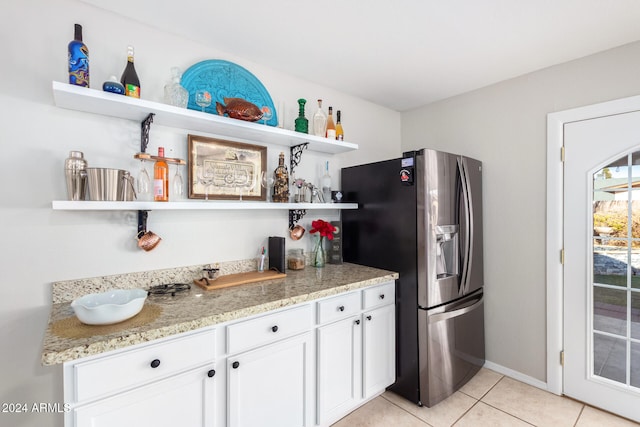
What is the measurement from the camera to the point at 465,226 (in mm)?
2301

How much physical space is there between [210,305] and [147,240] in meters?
0.55

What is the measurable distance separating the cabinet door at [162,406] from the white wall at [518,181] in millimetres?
2314

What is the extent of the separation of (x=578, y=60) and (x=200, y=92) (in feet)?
8.42

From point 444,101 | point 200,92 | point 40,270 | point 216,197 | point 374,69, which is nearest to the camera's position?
point 40,270

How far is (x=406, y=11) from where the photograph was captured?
5.23ft

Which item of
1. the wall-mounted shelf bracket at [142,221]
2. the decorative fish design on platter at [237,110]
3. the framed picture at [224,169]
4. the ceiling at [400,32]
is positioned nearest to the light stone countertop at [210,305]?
the wall-mounted shelf bracket at [142,221]

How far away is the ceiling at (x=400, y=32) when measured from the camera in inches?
61.3

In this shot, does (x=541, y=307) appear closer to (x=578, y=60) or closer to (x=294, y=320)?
(x=578, y=60)

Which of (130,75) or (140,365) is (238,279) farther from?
(130,75)

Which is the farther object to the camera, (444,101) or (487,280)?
(444,101)

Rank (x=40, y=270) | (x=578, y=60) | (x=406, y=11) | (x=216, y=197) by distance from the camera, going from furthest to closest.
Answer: (x=578, y=60)
(x=216, y=197)
(x=406, y=11)
(x=40, y=270)

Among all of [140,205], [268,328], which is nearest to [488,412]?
[268,328]

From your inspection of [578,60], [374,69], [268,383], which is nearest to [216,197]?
[268,383]

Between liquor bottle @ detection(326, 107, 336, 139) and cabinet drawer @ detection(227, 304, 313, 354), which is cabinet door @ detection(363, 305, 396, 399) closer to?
cabinet drawer @ detection(227, 304, 313, 354)
